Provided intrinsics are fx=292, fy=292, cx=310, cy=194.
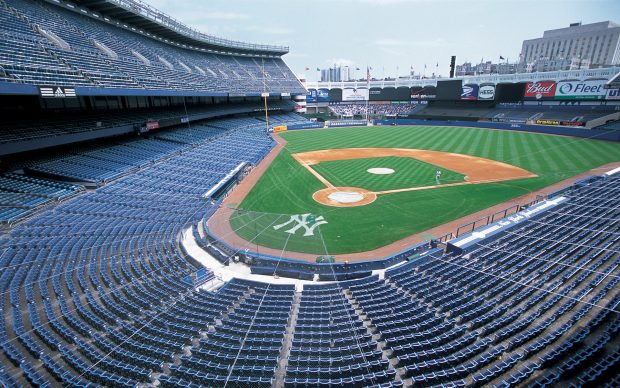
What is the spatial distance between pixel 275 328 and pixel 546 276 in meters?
11.6

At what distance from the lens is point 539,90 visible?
5725 centimetres

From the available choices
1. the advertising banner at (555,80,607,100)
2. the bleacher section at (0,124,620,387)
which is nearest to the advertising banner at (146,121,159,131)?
the bleacher section at (0,124,620,387)

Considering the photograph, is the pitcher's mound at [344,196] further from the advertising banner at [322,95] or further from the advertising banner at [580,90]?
the advertising banner at [322,95]

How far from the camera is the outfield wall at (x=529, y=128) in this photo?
44.0 m

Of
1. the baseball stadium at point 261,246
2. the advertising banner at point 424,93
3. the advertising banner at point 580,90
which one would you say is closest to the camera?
the baseball stadium at point 261,246

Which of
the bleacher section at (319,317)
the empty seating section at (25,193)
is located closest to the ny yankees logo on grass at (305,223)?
the bleacher section at (319,317)

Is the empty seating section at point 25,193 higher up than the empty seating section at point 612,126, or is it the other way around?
the empty seating section at point 612,126

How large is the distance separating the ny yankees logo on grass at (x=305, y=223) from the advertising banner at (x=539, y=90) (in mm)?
59964

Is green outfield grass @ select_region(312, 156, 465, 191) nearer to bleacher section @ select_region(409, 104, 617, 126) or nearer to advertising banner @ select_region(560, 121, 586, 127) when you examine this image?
advertising banner @ select_region(560, 121, 586, 127)

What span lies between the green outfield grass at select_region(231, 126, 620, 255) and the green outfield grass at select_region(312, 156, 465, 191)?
46cm

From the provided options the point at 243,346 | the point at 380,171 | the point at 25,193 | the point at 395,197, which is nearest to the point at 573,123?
the point at 380,171

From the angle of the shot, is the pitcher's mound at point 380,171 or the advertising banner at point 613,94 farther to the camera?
the advertising banner at point 613,94

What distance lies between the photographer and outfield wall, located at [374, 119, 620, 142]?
4403 centimetres

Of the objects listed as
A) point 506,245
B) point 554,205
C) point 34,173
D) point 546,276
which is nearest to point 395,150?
point 554,205
